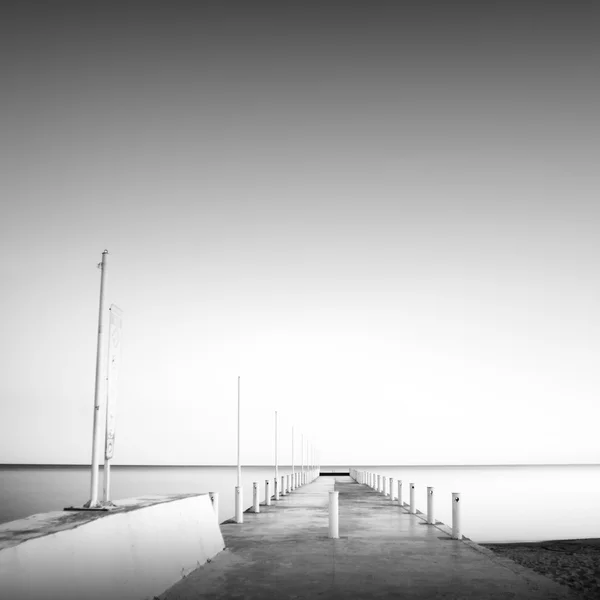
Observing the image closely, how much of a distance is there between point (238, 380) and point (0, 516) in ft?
127

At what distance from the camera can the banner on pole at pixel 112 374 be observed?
11.4m

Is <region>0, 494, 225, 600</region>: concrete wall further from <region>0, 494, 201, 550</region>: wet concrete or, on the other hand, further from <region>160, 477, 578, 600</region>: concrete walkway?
Result: <region>160, 477, 578, 600</region>: concrete walkway

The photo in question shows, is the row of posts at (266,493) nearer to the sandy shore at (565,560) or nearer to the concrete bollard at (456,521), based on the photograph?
the concrete bollard at (456,521)

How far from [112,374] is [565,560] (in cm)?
2157

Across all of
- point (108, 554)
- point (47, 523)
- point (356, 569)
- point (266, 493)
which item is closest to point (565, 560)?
point (266, 493)

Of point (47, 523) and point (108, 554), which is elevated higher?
point (47, 523)

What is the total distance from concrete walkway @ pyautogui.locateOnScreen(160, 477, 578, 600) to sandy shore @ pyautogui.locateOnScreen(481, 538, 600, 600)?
156cm

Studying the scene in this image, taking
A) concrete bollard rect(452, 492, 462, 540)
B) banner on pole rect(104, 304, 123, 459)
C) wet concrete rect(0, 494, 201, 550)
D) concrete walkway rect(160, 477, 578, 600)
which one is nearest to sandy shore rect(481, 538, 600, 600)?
concrete walkway rect(160, 477, 578, 600)

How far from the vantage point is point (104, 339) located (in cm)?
1136

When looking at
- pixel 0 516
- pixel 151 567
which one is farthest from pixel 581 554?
pixel 0 516

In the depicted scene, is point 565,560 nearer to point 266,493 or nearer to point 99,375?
point 266,493

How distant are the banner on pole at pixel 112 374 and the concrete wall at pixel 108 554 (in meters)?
1.09

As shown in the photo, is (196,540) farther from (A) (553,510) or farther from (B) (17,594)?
(A) (553,510)

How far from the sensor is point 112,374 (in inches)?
456
